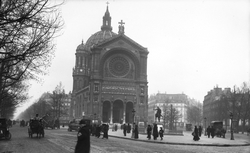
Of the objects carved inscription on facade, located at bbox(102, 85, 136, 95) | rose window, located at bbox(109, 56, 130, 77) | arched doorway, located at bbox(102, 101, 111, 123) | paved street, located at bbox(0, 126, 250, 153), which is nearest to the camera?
paved street, located at bbox(0, 126, 250, 153)

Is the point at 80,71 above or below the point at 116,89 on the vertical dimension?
above

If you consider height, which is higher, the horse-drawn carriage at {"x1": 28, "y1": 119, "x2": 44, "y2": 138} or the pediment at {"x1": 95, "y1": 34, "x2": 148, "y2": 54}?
the pediment at {"x1": 95, "y1": 34, "x2": 148, "y2": 54}

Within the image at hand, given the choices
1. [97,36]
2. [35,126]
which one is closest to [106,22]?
[97,36]

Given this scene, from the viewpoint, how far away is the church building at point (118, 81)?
79.7 metres

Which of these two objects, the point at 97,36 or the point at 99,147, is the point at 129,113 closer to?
the point at 97,36

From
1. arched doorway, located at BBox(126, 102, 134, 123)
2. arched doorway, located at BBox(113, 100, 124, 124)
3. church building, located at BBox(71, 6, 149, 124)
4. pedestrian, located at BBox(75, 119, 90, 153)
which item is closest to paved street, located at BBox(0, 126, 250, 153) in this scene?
pedestrian, located at BBox(75, 119, 90, 153)

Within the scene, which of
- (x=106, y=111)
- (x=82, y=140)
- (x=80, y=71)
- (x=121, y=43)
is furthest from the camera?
(x=80, y=71)

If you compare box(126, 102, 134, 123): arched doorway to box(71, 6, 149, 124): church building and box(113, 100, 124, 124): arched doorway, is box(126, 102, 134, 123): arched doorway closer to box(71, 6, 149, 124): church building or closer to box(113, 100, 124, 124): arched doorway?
box(71, 6, 149, 124): church building

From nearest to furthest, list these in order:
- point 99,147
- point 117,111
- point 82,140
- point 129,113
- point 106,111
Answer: point 82,140
point 99,147
point 129,113
point 106,111
point 117,111

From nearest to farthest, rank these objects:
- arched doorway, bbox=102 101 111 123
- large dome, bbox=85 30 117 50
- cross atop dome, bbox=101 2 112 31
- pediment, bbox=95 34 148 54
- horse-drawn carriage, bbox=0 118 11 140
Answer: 1. horse-drawn carriage, bbox=0 118 11 140
2. pediment, bbox=95 34 148 54
3. arched doorway, bbox=102 101 111 123
4. large dome, bbox=85 30 117 50
5. cross atop dome, bbox=101 2 112 31

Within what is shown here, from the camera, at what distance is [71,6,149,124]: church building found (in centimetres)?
7969

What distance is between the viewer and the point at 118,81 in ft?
265

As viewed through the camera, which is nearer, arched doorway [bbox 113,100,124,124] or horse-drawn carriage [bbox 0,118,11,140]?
horse-drawn carriage [bbox 0,118,11,140]

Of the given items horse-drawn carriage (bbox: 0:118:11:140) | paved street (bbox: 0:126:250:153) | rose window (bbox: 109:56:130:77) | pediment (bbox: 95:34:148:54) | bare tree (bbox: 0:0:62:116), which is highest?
pediment (bbox: 95:34:148:54)
